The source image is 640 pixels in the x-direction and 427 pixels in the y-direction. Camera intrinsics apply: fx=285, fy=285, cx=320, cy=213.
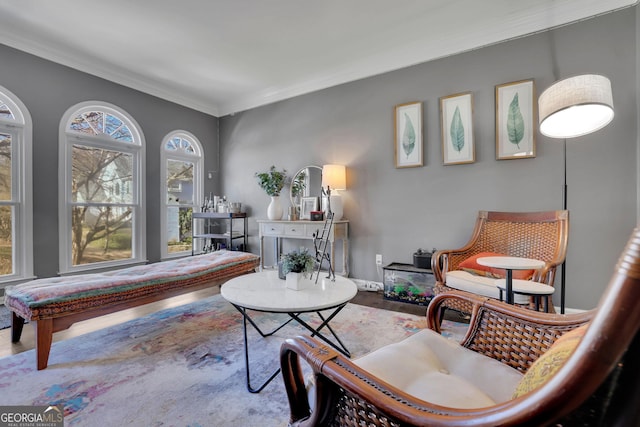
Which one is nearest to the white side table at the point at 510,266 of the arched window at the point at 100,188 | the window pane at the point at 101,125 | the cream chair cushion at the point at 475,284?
the cream chair cushion at the point at 475,284

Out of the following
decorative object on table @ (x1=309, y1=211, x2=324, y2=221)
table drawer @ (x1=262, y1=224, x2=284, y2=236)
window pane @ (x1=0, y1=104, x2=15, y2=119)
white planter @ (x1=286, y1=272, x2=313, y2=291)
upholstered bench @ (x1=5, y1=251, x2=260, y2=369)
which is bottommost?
upholstered bench @ (x1=5, y1=251, x2=260, y2=369)

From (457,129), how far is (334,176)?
1446 millimetres

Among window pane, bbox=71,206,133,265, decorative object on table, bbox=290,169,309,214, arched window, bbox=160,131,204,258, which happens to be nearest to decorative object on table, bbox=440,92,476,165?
decorative object on table, bbox=290,169,309,214

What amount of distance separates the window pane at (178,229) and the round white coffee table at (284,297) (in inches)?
115

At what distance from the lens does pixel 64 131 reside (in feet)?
11.0

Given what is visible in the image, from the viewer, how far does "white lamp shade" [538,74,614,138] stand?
1772 millimetres

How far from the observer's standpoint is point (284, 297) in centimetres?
170

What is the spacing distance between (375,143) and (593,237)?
7.39ft

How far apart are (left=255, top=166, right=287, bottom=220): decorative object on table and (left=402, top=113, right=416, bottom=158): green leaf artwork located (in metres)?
1.78

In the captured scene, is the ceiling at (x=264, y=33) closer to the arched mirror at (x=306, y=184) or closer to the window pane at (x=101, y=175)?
the window pane at (x=101, y=175)

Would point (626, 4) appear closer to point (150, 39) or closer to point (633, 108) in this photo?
point (633, 108)

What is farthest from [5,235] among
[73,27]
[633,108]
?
[633,108]

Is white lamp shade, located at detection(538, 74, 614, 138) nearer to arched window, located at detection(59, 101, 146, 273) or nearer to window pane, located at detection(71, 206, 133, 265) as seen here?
arched window, located at detection(59, 101, 146, 273)

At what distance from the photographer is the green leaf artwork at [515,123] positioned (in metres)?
2.69
